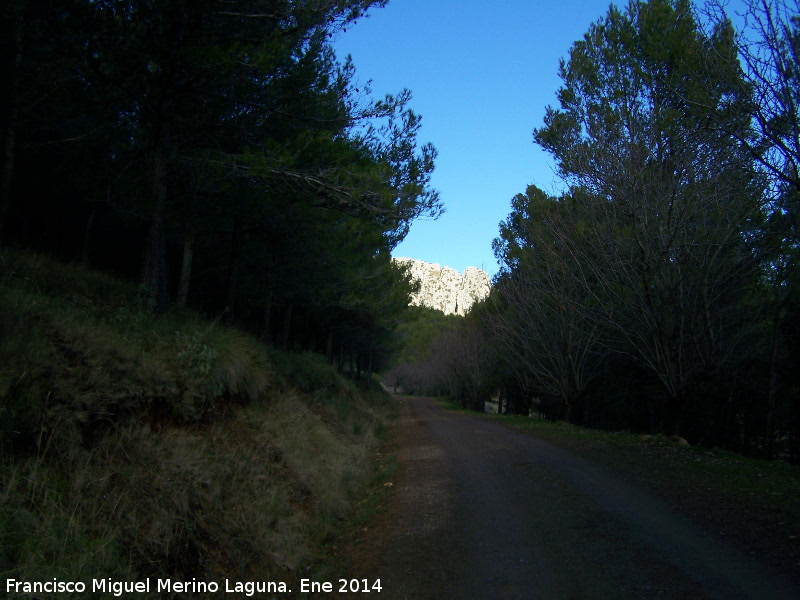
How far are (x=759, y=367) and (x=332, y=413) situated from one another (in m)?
17.0

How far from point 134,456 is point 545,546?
14.0 feet

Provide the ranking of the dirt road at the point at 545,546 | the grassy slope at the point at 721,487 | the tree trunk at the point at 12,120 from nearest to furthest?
→ the dirt road at the point at 545,546
the grassy slope at the point at 721,487
the tree trunk at the point at 12,120

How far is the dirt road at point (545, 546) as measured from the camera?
4977 mm

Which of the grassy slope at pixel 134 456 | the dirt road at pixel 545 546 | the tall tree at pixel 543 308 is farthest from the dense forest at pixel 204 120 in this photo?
the tall tree at pixel 543 308

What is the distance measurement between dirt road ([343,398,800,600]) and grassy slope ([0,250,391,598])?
3.44ft

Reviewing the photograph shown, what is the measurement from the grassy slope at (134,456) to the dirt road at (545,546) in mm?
1050

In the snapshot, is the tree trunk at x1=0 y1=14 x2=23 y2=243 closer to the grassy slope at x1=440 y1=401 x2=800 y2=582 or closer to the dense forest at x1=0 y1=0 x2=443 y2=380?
the dense forest at x1=0 y1=0 x2=443 y2=380

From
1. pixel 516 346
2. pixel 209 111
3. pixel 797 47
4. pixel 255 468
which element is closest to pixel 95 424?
pixel 255 468

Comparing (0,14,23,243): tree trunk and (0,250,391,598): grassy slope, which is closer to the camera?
(0,250,391,598): grassy slope

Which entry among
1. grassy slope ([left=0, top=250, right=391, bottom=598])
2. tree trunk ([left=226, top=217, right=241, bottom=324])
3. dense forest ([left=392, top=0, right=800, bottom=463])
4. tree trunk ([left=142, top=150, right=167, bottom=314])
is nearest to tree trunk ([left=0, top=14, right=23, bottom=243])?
tree trunk ([left=142, top=150, right=167, bottom=314])

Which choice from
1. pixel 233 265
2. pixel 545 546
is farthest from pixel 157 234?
pixel 545 546

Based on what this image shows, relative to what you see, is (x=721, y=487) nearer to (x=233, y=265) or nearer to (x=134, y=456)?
(x=134, y=456)

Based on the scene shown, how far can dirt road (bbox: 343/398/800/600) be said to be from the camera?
4977 millimetres

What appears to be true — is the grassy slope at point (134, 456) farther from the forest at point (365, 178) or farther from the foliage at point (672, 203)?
the foliage at point (672, 203)
